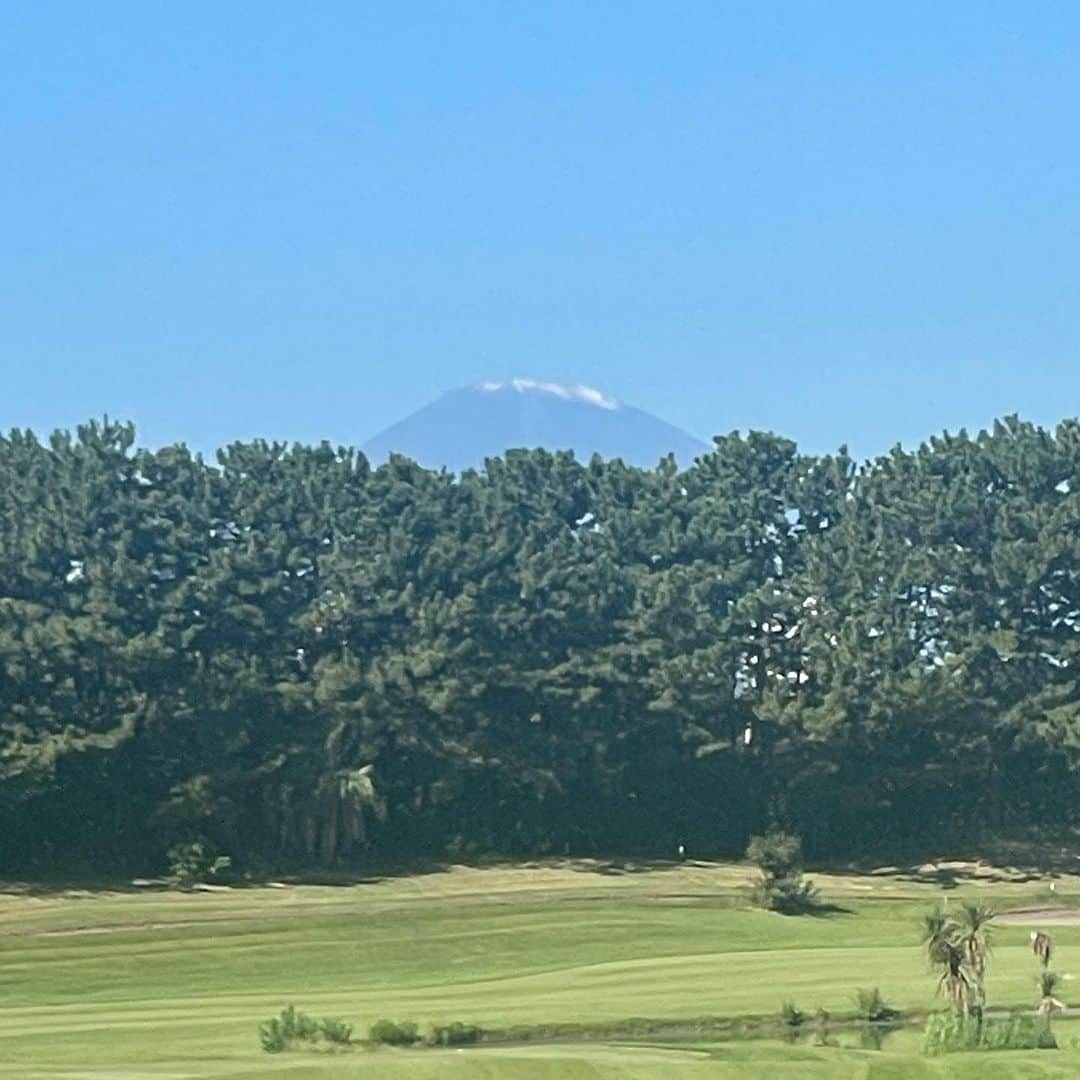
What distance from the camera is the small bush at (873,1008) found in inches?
1876

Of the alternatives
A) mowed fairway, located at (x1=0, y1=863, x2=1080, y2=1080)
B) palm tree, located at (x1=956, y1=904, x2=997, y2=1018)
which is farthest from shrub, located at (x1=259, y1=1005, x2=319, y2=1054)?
palm tree, located at (x1=956, y1=904, x2=997, y2=1018)

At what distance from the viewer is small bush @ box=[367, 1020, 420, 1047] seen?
143 feet

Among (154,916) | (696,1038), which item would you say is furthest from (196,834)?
(696,1038)

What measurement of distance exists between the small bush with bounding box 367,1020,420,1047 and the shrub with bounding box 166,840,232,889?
30514mm

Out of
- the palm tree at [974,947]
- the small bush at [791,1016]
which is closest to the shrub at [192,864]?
the small bush at [791,1016]

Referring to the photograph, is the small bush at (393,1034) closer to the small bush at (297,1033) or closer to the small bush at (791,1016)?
the small bush at (297,1033)

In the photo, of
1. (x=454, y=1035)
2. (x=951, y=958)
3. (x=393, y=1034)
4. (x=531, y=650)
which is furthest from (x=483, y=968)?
(x=531, y=650)

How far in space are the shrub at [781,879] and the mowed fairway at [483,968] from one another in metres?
1.14

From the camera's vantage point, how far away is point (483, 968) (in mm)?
59719

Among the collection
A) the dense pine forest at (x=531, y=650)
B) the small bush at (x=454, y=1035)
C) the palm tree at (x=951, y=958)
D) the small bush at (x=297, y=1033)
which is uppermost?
the dense pine forest at (x=531, y=650)

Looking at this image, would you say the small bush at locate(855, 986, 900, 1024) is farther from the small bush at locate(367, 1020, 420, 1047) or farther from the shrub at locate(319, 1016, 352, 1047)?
the shrub at locate(319, 1016, 352, 1047)

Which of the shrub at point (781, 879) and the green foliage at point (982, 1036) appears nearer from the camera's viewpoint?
the green foliage at point (982, 1036)

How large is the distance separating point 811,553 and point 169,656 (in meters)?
28.3

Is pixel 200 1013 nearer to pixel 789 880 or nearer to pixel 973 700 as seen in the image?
pixel 789 880
